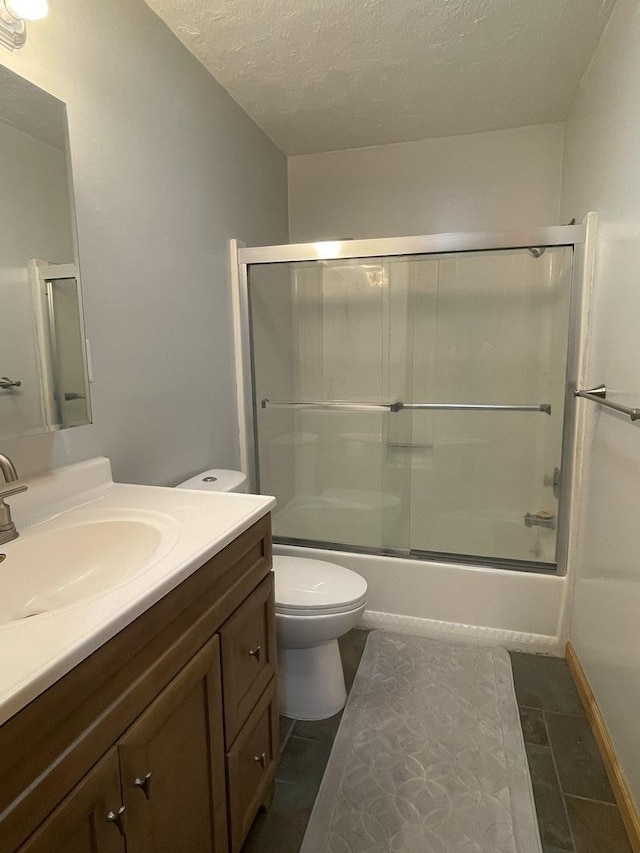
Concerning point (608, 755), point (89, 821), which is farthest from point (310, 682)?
point (89, 821)

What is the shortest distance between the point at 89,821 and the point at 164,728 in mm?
163

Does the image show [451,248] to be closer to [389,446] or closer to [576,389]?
[576,389]

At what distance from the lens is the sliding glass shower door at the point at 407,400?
7.62 ft

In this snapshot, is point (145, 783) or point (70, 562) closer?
point (145, 783)

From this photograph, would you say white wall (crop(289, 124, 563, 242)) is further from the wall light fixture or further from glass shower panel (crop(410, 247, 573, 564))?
the wall light fixture

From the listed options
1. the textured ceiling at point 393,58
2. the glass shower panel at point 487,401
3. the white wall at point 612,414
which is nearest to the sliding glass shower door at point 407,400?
the glass shower panel at point 487,401

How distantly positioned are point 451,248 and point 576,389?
29.5 inches

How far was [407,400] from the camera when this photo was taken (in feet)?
8.22

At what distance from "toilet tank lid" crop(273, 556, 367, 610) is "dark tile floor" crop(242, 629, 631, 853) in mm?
436

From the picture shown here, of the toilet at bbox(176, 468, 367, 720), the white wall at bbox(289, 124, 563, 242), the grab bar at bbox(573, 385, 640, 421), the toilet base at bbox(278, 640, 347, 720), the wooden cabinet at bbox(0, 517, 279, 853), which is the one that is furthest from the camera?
the white wall at bbox(289, 124, 563, 242)

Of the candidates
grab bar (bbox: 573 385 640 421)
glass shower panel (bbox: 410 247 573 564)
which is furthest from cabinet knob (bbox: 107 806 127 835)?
glass shower panel (bbox: 410 247 573 564)

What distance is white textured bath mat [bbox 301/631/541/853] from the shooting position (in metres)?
1.23

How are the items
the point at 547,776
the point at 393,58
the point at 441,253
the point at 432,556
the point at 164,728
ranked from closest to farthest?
the point at 164,728 → the point at 547,776 → the point at 393,58 → the point at 441,253 → the point at 432,556

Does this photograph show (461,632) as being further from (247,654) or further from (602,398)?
(247,654)
